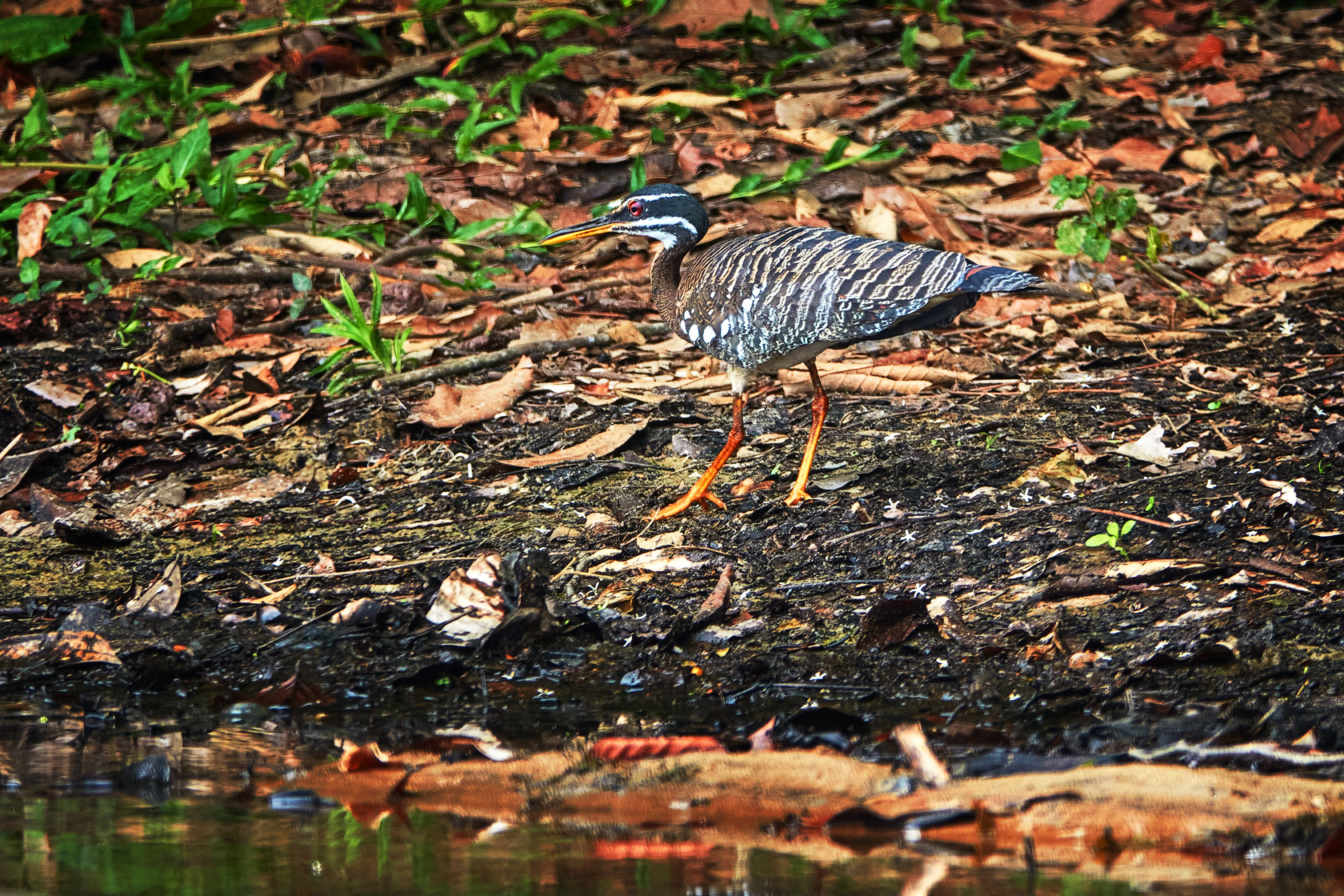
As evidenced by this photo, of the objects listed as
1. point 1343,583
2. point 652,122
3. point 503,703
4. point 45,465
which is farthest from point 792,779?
point 652,122

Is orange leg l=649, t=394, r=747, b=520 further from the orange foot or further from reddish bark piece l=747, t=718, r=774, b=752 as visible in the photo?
reddish bark piece l=747, t=718, r=774, b=752

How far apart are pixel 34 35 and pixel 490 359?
4.81 metres

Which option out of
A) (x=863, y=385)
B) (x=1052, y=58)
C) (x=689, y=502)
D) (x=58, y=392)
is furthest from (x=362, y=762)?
(x=1052, y=58)

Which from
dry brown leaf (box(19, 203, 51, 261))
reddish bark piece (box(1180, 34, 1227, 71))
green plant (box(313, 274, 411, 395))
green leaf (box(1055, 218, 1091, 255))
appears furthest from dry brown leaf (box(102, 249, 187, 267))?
reddish bark piece (box(1180, 34, 1227, 71))

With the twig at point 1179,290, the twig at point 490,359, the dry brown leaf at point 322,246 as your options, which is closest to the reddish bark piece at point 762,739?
the twig at point 490,359

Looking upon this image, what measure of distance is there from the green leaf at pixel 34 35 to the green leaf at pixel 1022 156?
6331mm

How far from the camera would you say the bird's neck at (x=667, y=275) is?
6066 millimetres

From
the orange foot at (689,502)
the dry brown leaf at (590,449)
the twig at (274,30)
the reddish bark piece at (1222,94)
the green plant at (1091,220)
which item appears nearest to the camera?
the orange foot at (689,502)

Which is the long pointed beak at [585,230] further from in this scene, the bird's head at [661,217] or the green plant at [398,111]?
the green plant at [398,111]

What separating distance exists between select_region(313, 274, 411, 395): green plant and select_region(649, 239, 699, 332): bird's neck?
1.33 metres

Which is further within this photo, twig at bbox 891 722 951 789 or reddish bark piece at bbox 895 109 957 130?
reddish bark piece at bbox 895 109 957 130

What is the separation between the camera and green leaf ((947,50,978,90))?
31.1 feet

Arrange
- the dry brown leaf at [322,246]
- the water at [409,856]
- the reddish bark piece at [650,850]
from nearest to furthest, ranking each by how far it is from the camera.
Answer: the water at [409,856] → the reddish bark piece at [650,850] → the dry brown leaf at [322,246]

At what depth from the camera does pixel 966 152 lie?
28.3ft
